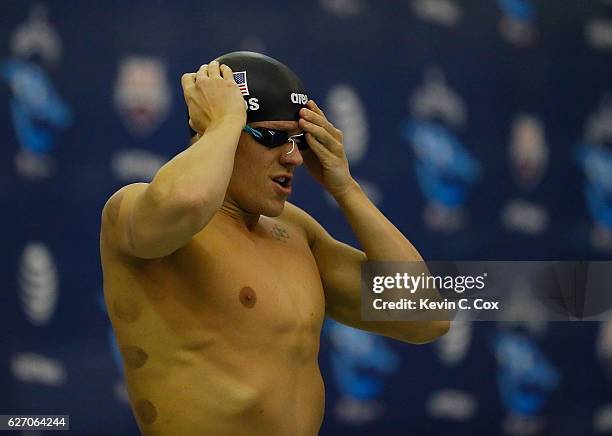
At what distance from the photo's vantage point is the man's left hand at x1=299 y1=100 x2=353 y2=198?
A: 2621 mm

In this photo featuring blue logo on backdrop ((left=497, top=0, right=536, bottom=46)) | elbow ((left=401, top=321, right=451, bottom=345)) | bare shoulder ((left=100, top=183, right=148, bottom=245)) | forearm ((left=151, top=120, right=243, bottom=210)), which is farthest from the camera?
blue logo on backdrop ((left=497, top=0, right=536, bottom=46))

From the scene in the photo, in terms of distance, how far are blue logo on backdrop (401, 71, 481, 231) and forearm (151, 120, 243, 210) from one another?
2354mm

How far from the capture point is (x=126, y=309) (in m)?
2.42

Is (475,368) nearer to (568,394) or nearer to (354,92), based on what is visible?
(568,394)

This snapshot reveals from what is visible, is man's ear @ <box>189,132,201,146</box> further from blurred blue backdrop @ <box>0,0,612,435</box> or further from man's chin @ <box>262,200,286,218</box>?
blurred blue backdrop @ <box>0,0,612,435</box>

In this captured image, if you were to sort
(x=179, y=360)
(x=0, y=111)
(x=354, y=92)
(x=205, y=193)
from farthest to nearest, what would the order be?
(x=354, y=92) → (x=0, y=111) → (x=179, y=360) → (x=205, y=193)

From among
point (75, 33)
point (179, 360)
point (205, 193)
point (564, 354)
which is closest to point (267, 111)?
point (205, 193)

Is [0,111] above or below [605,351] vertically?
above

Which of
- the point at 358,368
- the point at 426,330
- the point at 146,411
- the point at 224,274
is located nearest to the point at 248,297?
the point at 224,274

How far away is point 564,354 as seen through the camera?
470cm

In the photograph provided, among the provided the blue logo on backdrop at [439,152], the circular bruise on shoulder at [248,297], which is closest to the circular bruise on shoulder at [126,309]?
the circular bruise on shoulder at [248,297]

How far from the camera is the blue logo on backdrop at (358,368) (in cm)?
448

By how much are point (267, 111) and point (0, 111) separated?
205cm

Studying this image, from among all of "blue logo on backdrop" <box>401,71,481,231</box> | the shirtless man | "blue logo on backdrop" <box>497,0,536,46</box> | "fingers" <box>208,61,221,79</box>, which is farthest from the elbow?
"blue logo on backdrop" <box>497,0,536,46</box>
